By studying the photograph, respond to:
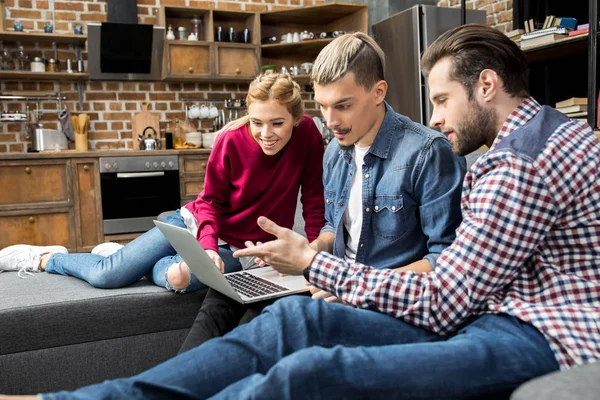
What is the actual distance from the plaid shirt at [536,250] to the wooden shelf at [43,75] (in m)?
4.23

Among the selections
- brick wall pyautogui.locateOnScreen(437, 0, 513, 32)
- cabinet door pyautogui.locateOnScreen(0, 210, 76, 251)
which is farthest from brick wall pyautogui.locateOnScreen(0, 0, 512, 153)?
cabinet door pyautogui.locateOnScreen(0, 210, 76, 251)

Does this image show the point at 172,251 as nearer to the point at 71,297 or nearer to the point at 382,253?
the point at 71,297

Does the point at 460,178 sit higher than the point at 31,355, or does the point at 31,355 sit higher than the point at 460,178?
the point at 460,178

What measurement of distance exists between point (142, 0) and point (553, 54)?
3.40 meters

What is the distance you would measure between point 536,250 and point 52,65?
446cm

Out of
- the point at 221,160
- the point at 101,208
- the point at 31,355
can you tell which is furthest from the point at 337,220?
the point at 101,208

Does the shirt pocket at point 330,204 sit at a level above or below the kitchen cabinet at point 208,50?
below

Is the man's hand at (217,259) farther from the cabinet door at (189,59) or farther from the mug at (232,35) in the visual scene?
the mug at (232,35)

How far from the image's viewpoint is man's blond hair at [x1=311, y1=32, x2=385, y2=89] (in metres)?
1.56

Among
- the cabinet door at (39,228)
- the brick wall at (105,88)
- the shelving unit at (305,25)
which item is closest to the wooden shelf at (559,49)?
the brick wall at (105,88)

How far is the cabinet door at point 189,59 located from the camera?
15.8 ft

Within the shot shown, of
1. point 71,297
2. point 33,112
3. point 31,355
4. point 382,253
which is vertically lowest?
point 31,355

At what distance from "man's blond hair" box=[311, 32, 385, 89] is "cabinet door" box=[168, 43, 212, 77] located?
3453mm

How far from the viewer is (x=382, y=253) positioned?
1.60 m
